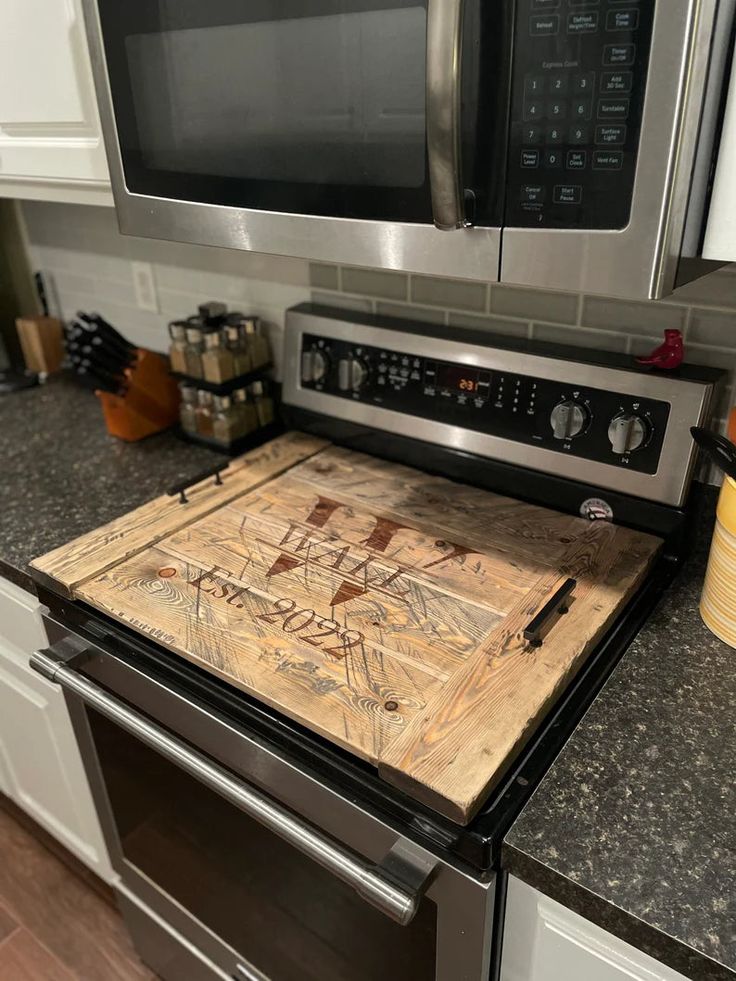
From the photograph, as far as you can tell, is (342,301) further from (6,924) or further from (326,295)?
(6,924)

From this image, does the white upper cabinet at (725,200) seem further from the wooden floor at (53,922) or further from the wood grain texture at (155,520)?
the wooden floor at (53,922)

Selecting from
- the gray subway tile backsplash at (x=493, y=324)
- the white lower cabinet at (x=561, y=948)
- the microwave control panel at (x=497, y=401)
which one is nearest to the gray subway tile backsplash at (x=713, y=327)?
the microwave control panel at (x=497, y=401)

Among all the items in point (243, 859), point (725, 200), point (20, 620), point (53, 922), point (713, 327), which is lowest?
point (53, 922)

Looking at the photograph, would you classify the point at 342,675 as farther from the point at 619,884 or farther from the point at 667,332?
the point at 667,332

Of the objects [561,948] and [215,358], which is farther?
[215,358]

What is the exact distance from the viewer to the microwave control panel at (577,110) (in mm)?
565

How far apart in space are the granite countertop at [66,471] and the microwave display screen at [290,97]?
492 millimetres

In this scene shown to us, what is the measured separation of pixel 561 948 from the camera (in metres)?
0.65

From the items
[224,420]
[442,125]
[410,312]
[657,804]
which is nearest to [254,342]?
[224,420]

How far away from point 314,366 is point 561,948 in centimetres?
85

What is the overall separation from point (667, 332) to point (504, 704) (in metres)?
0.50

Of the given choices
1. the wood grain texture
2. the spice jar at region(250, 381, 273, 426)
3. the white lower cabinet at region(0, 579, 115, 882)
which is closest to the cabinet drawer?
the white lower cabinet at region(0, 579, 115, 882)

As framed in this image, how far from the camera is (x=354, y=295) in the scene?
4.03 ft

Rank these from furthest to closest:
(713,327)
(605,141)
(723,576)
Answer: (713,327) → (723,576) → (605,141)
